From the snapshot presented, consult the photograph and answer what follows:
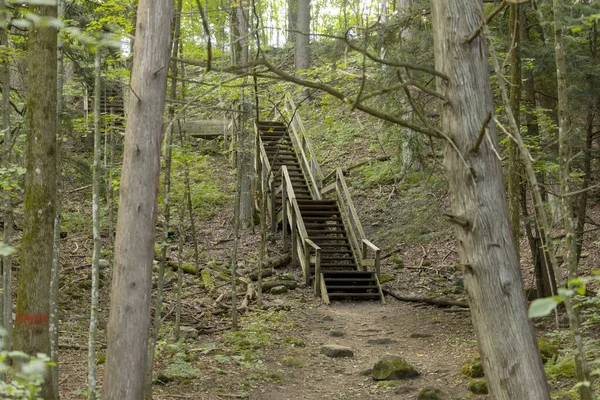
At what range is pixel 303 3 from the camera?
25969 millimetres

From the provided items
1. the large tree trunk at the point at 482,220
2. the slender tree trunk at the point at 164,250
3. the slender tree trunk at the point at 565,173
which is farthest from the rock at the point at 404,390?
the large tree trunk at the point at 482,220

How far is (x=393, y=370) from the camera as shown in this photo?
8703 millimetres

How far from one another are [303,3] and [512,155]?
19.5 meters

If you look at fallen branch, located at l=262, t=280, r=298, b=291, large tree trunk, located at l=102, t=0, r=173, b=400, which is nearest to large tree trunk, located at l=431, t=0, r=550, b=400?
large tree trunk, located at l=102, t=0, r=173, b=400

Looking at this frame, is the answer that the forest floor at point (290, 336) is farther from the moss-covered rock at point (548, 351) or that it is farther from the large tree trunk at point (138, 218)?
the large tree trunk at point (138, 218)

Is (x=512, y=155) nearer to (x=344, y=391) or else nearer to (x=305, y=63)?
(x=344, y=391)

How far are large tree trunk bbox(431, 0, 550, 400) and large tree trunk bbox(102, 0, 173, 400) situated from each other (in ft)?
8.32

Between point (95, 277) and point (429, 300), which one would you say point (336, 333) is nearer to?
point (429, 300)

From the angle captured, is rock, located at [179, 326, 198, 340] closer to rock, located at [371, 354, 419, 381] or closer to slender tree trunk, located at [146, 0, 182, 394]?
slender tree trunk, located at [146, 0, 182, 394]

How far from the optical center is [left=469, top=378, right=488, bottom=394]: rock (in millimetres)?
7648

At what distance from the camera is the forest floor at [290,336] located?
8.34 meters

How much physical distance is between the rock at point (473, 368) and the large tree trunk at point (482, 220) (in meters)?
4.01

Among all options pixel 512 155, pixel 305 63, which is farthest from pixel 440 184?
pixel 305 63

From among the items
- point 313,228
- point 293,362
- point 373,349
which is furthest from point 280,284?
point 293,362
